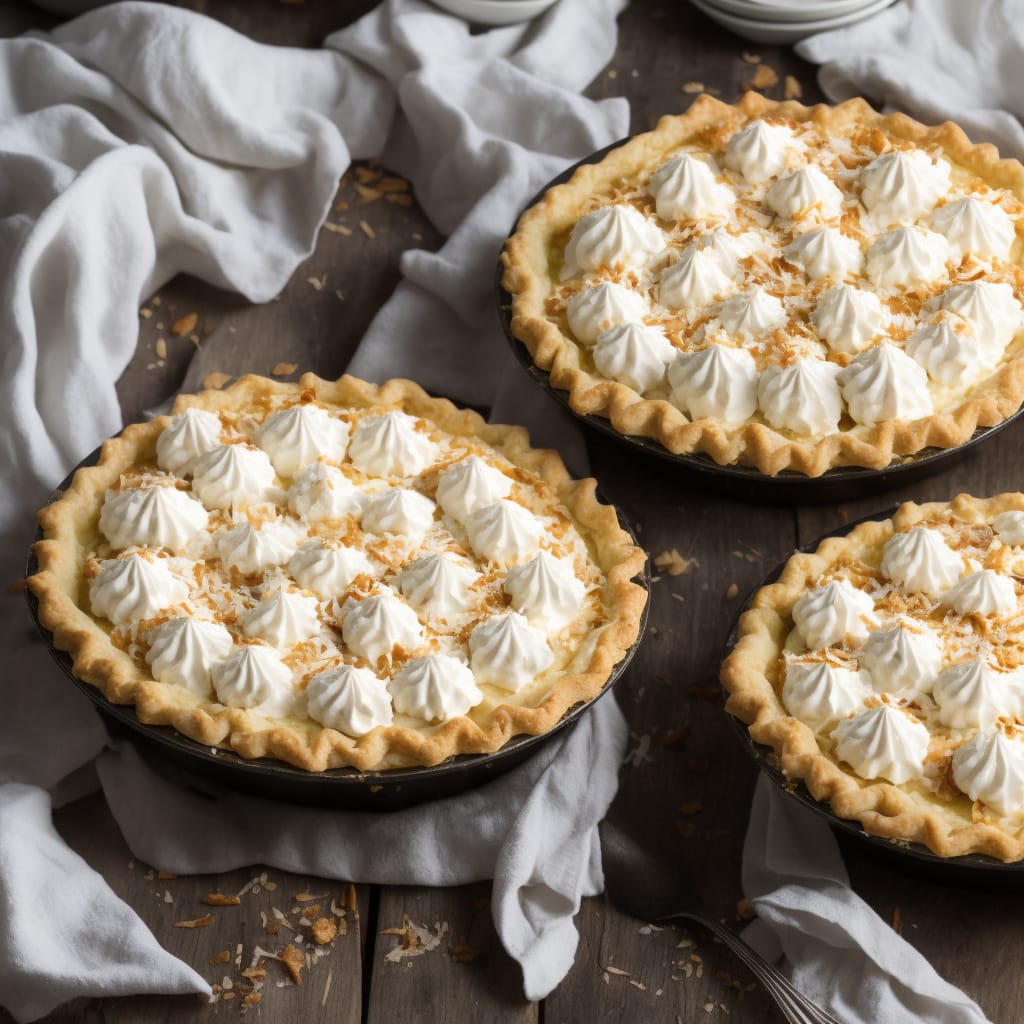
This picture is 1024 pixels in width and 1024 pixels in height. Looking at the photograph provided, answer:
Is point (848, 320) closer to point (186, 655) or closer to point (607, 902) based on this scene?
point (607, 902)

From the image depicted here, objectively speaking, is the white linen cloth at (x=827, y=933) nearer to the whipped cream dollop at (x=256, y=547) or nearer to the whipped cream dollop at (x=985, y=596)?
the whipped cream dollop at (x=985, y=596)

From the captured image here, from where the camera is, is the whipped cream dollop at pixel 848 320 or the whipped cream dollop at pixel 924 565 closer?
the whipped cream dollop at pixel 924 565

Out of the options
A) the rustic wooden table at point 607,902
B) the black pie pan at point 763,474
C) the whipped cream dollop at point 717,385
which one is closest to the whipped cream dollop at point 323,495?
the black pie pan at point 763,474

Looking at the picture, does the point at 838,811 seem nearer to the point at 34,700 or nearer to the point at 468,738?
the point at 468,738

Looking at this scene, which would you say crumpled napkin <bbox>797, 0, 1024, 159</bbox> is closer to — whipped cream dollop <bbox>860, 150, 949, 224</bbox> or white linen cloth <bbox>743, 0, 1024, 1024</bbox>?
whipped cream dollop <bbox>860, 150, 949, 224</bbox>

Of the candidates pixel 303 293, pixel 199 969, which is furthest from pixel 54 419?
pixel 199 969

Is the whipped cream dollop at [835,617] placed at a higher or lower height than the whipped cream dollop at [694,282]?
lower

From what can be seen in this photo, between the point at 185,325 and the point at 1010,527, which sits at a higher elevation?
the point at 1010,527

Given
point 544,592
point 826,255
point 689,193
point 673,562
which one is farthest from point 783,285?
point 544,592
